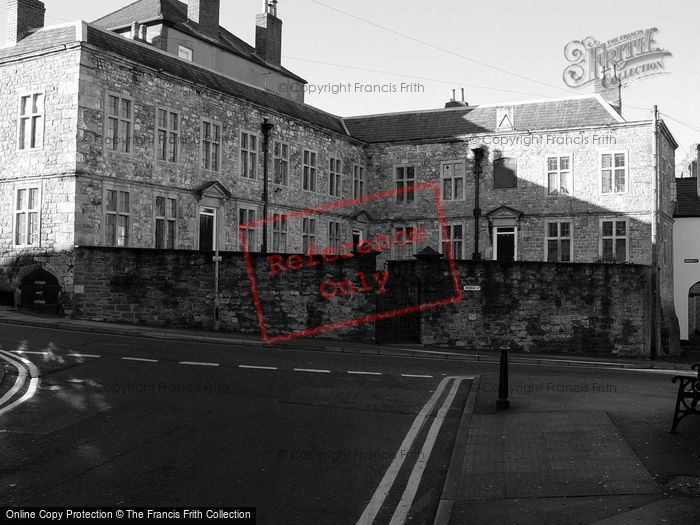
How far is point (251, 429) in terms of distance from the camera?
8586 millimetres

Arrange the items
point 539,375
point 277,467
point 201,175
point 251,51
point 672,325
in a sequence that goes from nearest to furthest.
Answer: point 277,467 < point 539,375 < point 201,175 < point 672,325 < point 251,51

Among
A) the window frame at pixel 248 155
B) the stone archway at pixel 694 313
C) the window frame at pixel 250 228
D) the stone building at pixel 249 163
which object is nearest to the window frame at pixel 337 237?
the stone building at pixel 249 163

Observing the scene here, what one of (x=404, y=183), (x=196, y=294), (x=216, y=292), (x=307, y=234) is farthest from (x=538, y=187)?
(x=196, y=294)

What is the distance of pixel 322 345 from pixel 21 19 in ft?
55.5

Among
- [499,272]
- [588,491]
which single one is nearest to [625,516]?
[588,491]

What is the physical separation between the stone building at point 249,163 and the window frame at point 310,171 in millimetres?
87

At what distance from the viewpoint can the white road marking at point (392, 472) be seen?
5.85 m

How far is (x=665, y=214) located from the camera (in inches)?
1357

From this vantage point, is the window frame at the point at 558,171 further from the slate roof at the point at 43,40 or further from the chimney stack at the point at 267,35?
the slate roof at the point at 43,40

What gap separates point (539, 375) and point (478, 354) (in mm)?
5477

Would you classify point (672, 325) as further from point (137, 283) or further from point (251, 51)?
point (251, 51)

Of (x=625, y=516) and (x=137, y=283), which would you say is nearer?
(x=625, y=516)

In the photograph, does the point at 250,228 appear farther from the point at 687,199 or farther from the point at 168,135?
the point at 687,199

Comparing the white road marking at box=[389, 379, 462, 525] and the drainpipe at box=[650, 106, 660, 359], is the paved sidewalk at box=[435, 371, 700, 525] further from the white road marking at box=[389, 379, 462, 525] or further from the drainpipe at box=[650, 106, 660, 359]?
the drainpipe at box=[650, 106, 660, 359]
